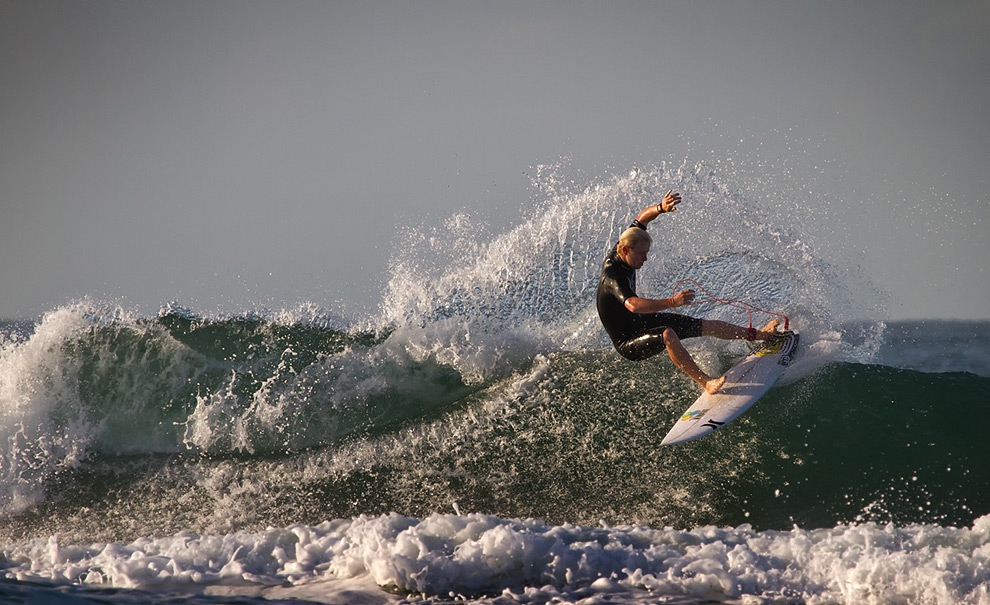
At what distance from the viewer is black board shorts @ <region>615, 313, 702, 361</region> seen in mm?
6090

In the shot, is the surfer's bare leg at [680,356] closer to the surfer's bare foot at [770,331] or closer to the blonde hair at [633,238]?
the blonde hair at [633,238]

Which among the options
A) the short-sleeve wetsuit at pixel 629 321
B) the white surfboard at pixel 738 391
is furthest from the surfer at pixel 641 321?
the white surfboard at pixel 738 391

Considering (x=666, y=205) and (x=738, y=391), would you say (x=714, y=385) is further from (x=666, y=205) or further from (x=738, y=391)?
(x=666, y=205)

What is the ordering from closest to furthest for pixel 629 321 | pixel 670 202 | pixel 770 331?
1. pixel 670 202
2. pixel 629 321
3. pixel 770 331

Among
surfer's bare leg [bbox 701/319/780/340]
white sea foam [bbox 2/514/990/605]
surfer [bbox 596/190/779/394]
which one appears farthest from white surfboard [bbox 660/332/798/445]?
white sea foam [bbox 2/514/990/605]

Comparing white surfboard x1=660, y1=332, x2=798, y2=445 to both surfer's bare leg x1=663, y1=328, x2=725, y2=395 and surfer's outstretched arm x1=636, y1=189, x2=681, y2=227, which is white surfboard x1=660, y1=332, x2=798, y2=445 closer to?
surfer's bare leg x1=663, y1=328, x2=725, y2=395

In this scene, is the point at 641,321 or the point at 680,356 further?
the point at 641,321

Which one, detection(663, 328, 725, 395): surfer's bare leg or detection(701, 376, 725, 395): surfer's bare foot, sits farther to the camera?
A: detection(701, 376, 725, 395): surfer's bare foot

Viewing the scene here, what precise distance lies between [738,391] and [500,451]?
2.17 metres

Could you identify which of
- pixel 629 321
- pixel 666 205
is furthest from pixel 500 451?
pixel 666 205

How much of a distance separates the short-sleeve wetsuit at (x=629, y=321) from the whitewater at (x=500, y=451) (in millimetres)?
834

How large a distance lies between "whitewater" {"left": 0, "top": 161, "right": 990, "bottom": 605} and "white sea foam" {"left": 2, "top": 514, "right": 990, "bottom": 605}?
2cm

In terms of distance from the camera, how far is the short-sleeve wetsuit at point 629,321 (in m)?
6.02

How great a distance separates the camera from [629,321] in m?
6.14
